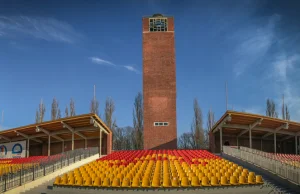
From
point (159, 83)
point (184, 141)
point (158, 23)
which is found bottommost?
point (184, 141)

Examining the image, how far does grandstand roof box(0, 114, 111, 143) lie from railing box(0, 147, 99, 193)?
3.22m

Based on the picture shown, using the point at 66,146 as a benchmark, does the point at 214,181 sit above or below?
below

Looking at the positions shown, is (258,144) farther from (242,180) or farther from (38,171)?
(38,171)

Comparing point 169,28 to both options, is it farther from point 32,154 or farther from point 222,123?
point 32,154

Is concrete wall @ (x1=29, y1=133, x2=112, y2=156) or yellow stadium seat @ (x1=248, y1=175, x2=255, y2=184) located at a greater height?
concrete wall @ (x1=29, y1=133, x2=112, y2=156)

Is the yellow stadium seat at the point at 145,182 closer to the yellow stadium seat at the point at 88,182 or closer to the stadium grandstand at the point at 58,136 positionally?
the yellow stadium seat at the point at 88,182

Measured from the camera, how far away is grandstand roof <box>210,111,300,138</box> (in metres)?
27.9

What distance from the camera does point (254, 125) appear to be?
96.7 ft

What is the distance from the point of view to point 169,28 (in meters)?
37.3

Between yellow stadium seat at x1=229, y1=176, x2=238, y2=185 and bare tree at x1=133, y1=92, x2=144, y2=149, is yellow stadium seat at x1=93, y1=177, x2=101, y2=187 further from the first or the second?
bare tree at x1=133, y1=92, x2=144, y2=149

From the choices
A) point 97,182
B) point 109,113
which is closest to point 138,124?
point 109,113

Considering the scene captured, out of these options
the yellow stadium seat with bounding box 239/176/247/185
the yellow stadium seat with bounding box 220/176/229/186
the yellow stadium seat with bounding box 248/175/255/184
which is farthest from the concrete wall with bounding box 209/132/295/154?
the yellow stadium seat with bounding box 220/176/229/186

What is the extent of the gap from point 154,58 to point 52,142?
14251mm

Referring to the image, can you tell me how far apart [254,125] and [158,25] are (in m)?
15.9
